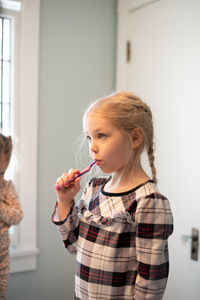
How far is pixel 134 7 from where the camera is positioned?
209 centimetres

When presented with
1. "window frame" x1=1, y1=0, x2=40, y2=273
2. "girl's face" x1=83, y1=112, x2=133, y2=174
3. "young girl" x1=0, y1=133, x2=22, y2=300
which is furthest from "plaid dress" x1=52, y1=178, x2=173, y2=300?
"window frame" x1=1, y1=0, x2=40, y2=273

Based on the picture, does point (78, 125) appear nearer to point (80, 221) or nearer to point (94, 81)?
point (94, 81)

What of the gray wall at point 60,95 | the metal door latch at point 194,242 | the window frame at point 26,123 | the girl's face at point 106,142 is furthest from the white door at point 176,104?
the girl's face at point 106,142

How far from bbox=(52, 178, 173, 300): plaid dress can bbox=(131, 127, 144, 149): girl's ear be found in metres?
0.12

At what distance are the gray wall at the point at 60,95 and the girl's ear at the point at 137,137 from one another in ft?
3.56

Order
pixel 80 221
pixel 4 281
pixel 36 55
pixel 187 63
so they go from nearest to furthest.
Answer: pixel 80 221, pixel 4 281, pixel 187 63, pixel 36 55

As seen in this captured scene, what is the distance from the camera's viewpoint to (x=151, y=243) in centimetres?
103

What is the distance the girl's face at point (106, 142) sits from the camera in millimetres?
1074

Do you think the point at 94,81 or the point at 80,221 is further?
the point at 94,81

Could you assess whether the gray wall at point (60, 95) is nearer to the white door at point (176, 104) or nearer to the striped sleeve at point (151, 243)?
the white door at point (176, 104)

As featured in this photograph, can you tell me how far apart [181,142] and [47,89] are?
2.68 ft

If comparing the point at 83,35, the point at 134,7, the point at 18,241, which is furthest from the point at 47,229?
the point at 134,7

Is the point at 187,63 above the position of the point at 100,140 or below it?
above

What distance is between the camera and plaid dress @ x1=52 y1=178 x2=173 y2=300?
104 cm
